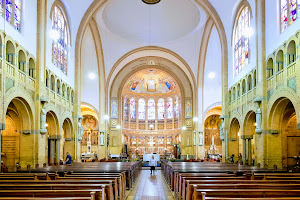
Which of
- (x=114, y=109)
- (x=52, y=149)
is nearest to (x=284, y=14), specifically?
(x=52, y=149)

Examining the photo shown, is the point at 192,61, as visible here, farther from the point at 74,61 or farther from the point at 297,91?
the point at 297,91

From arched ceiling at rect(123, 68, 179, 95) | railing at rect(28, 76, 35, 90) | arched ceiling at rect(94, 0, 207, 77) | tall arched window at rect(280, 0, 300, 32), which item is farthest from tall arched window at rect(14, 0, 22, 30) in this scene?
arched ceiling at rect(123, 68, 179, 95)

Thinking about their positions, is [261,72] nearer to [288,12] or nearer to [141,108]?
[288,12]

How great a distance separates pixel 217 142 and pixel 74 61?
25.1 meters

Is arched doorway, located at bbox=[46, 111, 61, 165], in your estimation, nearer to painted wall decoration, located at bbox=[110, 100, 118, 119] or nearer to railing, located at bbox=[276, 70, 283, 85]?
railing, located at bbox=[276, 70, 283, 85]

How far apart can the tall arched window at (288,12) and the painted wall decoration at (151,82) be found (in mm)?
27429

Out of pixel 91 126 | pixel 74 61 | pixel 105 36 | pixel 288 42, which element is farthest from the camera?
pixel 91 126

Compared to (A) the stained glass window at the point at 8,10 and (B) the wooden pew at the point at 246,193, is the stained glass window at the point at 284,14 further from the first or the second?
(A) the stained glass window at the point at 8,10

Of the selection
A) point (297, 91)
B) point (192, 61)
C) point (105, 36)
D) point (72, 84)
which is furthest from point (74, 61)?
point (297, 91)

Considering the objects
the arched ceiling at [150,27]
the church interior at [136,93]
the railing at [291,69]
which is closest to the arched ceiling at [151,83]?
the church interior at [136,93]

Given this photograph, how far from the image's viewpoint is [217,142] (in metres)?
41.9

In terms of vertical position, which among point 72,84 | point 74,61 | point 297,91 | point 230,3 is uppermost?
point 230,3

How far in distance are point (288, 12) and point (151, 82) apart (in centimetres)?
3192

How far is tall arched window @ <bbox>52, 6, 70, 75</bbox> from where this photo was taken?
20.5 metres
